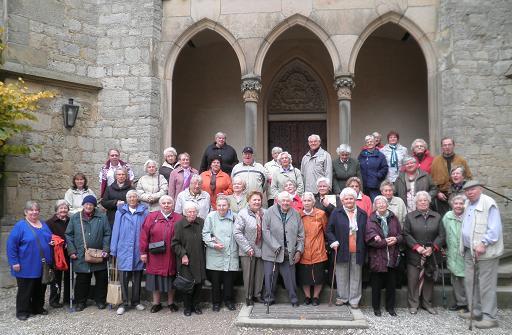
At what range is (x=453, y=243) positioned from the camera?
514 centimetres

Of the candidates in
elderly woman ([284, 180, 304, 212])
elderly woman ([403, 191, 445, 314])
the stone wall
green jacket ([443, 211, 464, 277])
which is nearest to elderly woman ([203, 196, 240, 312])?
elderly woman ([284, 180, 304, 212])

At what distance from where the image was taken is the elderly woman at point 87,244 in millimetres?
5410

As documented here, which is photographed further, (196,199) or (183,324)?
(196,199)

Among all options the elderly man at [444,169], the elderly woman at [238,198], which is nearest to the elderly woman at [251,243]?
the elderly woman at [238,198]

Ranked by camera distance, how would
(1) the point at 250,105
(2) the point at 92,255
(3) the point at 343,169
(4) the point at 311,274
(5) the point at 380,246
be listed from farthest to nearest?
(1) the point at 250,105 → (3) the point at 343,169 → (2) the point at 92,255 → (4) the point at 311,274 → (5) the point at 380,246

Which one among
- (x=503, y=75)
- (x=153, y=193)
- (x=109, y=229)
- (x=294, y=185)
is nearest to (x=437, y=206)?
(x=294, y=185)

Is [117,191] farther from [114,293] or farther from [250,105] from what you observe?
[250,105]

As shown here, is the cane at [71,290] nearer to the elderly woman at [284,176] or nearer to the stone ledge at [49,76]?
the elderly woman at [284,176]

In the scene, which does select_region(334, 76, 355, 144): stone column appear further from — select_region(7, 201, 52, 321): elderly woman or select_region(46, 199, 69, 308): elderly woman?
select_region(7, 201, 52, 321): elderly woman

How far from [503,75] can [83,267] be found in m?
6.92

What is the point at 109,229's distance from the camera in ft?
18.3

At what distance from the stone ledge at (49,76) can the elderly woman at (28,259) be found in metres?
2.94

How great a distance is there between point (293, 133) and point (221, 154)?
409cm

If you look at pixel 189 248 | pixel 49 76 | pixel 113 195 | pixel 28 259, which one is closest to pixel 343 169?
pixel 189 248
